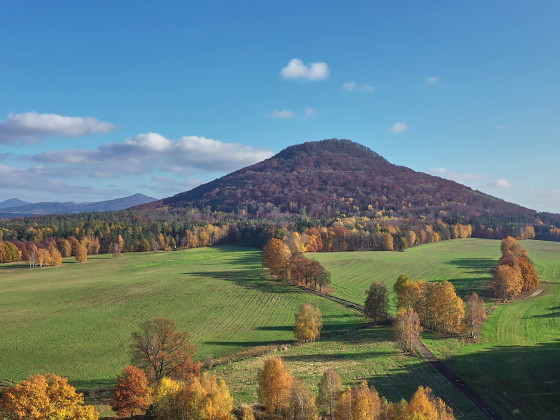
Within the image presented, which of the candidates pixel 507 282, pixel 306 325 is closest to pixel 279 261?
pixel 306 325

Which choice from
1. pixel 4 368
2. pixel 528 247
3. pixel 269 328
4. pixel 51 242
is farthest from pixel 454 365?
pixel 51 242

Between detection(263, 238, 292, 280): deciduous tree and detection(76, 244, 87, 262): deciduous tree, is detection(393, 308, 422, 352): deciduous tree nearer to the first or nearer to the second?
detection(263, 238, 292, 280): deciduous tree

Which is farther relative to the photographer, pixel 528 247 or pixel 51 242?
pixel 528 247

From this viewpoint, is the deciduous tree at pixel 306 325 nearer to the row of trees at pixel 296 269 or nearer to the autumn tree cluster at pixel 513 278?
the row of trees at pixel 296 269

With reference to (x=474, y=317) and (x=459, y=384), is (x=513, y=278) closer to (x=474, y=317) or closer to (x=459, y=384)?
(x=474, y=317)

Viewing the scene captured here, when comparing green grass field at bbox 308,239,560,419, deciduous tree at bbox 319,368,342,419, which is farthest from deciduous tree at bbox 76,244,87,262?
deciduous tree at bbox 319,368,342,419

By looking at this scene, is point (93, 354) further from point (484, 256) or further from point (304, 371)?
point (484, 256)

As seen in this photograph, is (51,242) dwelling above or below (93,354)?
above
